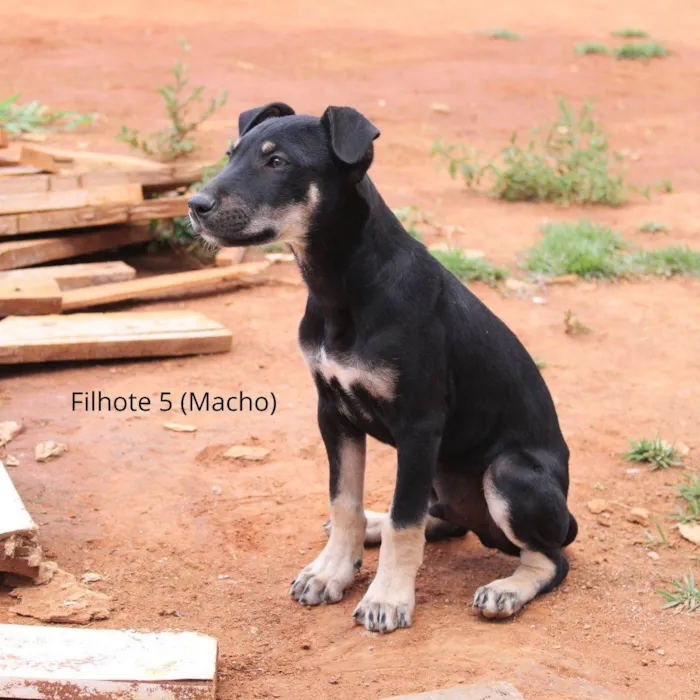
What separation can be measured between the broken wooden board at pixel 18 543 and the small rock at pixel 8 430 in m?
1.38

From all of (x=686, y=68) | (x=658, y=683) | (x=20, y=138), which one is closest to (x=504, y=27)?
(x=686, y=68)

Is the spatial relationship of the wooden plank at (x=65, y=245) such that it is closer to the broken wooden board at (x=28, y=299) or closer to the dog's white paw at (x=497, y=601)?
the broken wooden board at (x=28, y=299)

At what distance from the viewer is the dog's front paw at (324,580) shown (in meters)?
4.19

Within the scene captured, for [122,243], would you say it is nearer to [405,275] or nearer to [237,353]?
[237,353]

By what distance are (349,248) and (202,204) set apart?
56 cm

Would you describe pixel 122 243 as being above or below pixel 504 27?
below

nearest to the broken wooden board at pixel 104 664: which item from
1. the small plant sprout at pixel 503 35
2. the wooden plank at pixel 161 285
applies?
the wooden plank at pixel 161 285

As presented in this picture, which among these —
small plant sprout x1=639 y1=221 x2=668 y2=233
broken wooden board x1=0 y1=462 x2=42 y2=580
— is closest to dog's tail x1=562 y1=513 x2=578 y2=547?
broken wooden board x1=0 y1=462 x2=42 y2=580

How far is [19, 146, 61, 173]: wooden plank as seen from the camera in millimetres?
7569

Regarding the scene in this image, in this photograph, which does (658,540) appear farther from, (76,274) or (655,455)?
(76,274)

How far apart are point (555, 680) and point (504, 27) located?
19.5m

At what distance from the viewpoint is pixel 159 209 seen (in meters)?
7.93

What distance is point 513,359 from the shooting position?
4230 millimetres

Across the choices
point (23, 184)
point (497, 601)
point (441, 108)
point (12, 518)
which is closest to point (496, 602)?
point (497, 601)
